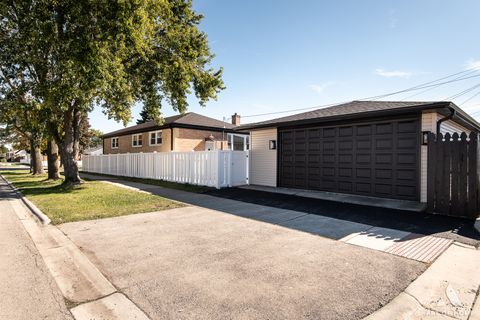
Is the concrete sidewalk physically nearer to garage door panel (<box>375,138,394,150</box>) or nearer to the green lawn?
the green lawn

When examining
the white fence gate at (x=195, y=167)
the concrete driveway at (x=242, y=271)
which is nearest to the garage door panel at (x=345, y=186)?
the white fence gate at (x=195, y=167)

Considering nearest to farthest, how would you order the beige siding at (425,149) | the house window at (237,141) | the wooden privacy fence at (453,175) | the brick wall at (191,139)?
the wooden privacy fence at (453,175) < the beige siding at (425,149) < the brick wall at (191,139) < the house window at (237,141)

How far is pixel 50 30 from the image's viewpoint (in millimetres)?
10500

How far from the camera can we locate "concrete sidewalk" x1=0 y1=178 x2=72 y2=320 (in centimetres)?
287

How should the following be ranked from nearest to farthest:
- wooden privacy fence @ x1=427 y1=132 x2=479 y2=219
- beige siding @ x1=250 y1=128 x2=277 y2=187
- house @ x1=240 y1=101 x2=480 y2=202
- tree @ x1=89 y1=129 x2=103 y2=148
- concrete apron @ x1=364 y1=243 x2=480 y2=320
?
concrete apron @ x1=364 y1=243 x2=480 y2=320 < wooden privacy fence @ x1=427 y1=132 x2=479 y2=219 < house @ x1=240 y1=101 x2=480 y2=202 < beige siding @ x1=250 y1=128 x2=277 y2=187 < tree @ x1=89 y1=129 x2=103 y2=148

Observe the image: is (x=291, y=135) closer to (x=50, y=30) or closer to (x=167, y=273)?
(x=167, y=273)

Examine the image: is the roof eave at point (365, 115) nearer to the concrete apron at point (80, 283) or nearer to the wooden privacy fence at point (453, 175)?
the wooden privacy fence at point (453, 175)

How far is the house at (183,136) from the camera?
859 inches

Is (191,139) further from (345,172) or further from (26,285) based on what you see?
(26,285)

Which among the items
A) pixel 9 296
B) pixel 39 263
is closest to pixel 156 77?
pixel 39 263

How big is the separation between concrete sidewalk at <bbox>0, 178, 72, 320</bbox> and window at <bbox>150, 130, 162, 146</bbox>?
18312mm

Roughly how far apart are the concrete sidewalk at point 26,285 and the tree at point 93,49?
7195 mm

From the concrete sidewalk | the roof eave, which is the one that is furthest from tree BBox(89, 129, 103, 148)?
the concrete sidewalk

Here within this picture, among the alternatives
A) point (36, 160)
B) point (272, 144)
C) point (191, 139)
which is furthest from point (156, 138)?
point (272, 144)
